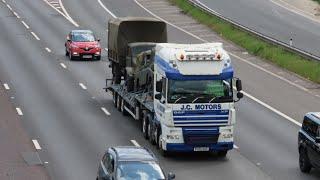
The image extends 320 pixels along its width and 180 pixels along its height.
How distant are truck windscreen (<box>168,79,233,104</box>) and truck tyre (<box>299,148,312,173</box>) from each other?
3.06 metres

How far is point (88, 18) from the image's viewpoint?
72.8m

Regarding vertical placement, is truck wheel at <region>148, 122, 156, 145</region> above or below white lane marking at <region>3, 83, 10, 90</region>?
above

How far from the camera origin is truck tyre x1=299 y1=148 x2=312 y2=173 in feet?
82.2

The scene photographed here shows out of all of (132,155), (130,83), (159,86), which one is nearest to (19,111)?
(130,83)

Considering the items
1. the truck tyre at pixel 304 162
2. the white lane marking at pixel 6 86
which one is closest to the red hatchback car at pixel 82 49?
the white lane marking at pixel 6 86

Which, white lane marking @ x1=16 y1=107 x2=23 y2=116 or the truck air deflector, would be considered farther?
white lane marking @ x1=16 y1=107 x2=23 y2=116

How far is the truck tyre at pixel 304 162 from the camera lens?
25.1 metres

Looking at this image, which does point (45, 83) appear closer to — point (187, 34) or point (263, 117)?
point (263, 117)

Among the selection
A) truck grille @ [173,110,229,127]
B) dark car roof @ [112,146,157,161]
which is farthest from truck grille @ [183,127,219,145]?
dark car roof @ [112,146,157,161]

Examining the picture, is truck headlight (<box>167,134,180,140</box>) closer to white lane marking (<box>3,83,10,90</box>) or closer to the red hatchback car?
white lane marking (<box>3,83,10,90</box>)

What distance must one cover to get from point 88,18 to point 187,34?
46.3 feet

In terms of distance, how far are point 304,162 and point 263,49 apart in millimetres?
27294

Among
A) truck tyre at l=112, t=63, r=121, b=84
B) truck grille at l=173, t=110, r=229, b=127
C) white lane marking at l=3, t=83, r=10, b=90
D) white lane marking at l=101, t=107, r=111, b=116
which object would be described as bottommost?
white lane marking at l=3, t=83, r=10, b=90

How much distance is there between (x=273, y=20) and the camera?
67.8m
